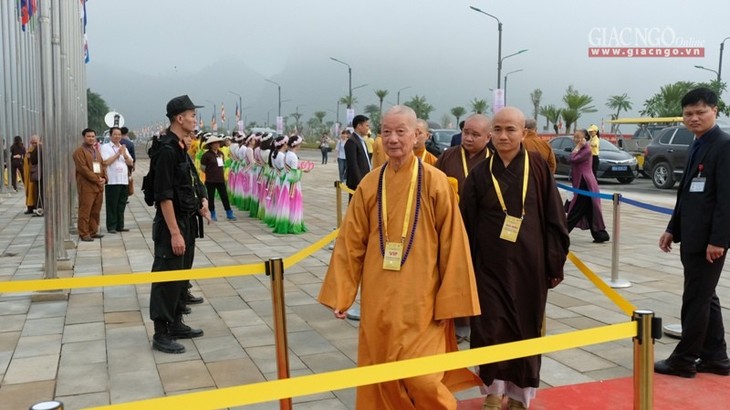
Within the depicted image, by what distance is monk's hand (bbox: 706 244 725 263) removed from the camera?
372 centimetres

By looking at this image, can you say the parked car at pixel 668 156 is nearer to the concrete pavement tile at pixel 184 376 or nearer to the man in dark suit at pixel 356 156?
the man in dark suit at pixel 356 156

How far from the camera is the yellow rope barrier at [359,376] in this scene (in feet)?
5.87

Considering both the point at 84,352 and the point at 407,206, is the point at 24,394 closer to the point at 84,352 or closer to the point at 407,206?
the point at 84,352

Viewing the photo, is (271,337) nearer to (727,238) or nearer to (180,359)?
(180,359)

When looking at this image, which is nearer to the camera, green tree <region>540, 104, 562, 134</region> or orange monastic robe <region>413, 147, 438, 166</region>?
orange monastic robe <region>413, 147, 438, 166</region>

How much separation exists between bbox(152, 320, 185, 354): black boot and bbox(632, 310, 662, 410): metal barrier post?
310cm

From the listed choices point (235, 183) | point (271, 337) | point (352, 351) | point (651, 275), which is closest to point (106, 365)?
point (271, 337)

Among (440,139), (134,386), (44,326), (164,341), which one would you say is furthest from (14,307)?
(440,139)

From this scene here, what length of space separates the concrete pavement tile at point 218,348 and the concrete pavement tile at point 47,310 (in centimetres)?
153

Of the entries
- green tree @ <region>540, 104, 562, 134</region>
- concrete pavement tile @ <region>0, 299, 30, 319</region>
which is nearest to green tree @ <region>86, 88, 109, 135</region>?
green tree @ <region>540, 104, 562, 134</region>

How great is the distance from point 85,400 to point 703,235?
371cm

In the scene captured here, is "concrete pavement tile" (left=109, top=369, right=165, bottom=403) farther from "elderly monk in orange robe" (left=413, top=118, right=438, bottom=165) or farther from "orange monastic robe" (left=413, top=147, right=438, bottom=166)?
"orange monastic robe" (left=413, top=147, right=438, bottom=166)

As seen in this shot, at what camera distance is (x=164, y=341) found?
4.51 m

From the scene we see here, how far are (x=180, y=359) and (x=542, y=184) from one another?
2640 millimetres
